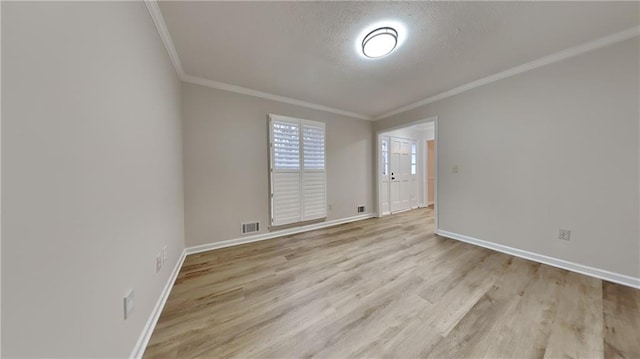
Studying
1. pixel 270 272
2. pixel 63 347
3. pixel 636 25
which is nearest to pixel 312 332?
pixel 270 272

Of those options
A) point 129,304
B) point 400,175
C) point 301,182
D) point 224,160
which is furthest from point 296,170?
point 400,175

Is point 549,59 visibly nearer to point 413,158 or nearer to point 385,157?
point 385,157

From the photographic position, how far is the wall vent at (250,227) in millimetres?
2957

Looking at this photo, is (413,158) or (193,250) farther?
(413,158)

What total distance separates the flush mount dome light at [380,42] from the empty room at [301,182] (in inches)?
1.0

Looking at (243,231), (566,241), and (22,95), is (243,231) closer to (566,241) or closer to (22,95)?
(22,95)

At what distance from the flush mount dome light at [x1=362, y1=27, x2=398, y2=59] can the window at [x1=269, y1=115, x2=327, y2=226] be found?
5.56 ft

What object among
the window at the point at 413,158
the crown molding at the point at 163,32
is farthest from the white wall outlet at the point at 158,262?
the window at the point at 413,158

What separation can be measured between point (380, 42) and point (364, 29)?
0.65 feet

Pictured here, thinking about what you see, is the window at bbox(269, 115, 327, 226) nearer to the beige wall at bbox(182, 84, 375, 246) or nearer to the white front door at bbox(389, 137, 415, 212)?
the beige wall at bbox(182, 84, 375, 246)

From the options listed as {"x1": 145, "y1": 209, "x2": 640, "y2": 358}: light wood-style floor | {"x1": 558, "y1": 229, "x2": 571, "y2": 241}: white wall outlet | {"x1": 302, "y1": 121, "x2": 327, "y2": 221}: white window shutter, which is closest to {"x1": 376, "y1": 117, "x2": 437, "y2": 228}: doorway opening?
{"x1": 302, "y1": 121, "x2": 327, "y2": 221}: white window shutter

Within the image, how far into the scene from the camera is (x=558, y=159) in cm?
212

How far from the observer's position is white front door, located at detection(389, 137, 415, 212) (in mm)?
4934

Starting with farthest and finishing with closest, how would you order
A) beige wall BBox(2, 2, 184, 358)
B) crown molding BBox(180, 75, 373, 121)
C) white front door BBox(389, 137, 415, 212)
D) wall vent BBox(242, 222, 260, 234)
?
1. white front door BBox(389, 137, 415, 212)
2. wall vent BBox(242, 222, 260, 234)
3. crown molding BBox(180, 75, 373, 121)
4. beige wall BBox(2, 2, 184, 358)
